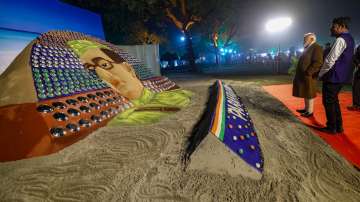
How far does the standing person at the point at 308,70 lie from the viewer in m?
3.48

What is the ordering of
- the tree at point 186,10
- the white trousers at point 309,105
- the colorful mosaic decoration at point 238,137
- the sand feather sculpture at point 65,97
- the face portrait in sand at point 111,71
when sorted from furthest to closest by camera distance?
the tree at point 186,10
the face portrait in sand at point 111,71
the white trousers at point 309,105
the sand feather sculpture at point 65,97
the colorful mosaic decoration at point 238,137

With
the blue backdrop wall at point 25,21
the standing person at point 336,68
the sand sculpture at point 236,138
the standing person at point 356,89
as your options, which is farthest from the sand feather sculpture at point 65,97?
the standing person at point 356,89

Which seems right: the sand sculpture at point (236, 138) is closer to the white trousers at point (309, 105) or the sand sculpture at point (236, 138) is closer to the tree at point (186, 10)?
the white trousers at point (309, 105)

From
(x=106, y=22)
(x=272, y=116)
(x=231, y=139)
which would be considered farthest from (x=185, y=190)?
(x=106, y=22)

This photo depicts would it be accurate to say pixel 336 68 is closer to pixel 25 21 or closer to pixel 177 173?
pixel 177 173

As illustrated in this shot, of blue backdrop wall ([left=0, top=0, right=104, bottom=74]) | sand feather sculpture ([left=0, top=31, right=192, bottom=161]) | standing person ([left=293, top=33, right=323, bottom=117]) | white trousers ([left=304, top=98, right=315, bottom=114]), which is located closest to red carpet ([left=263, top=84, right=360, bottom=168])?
white trousers ([left=304, top=98, right=315, bottom=114])

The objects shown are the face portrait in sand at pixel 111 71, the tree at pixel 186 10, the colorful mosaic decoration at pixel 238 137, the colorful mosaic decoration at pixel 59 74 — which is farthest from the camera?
the tree at pixel 186 10

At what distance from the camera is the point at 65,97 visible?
3.43m

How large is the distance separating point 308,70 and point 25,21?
8.56 m

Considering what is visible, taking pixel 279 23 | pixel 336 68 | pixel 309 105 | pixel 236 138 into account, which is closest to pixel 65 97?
pixel 236 138

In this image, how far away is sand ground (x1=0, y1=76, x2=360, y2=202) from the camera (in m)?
1.74

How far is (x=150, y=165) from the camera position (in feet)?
7.34

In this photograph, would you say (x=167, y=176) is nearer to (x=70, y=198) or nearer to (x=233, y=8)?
(x=70, y=198)

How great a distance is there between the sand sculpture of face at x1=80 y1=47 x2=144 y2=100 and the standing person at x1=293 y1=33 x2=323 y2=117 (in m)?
3.57
